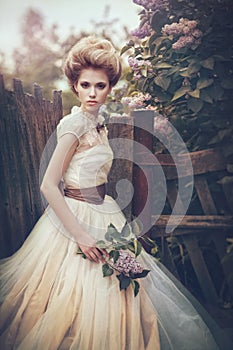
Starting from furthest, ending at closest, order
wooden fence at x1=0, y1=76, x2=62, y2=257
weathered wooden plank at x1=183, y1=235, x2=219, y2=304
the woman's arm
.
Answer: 1. weathered wooden plank at x1=183, y1=235, x2=219, y2=304
2. wooden fence at x1=0, y1=76, x2=62, y2=257
3. the woman's arm

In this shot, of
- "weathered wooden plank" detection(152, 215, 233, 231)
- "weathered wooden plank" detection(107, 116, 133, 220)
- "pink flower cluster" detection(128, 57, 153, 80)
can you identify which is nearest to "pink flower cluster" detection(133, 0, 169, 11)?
"pink flower cluster" detection(128, 57, 153, 80)

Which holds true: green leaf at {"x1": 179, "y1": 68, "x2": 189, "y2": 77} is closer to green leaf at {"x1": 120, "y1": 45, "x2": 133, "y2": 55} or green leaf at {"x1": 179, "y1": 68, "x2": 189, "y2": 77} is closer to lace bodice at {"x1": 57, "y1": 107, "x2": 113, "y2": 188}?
green leaf at {"x1": 120, "y1": 45, "x2": 133, "y2": 55}

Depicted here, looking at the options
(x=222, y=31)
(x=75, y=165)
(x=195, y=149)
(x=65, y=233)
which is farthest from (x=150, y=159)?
(x=222, y=31)

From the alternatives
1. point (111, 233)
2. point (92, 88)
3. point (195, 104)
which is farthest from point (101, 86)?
point (111, 233)

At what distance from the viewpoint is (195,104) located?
1.98 meters

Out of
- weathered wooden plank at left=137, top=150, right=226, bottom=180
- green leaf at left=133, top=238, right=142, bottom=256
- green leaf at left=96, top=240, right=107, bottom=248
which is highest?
weathered wooden plank at left=137, top=150, right=226, bottom=180

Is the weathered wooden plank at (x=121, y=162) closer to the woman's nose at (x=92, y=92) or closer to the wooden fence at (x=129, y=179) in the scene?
the wooden fence at (x=129, y=179)

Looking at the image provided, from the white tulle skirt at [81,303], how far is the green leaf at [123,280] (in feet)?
0.06

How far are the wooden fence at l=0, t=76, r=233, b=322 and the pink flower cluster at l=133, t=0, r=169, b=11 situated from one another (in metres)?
0.40

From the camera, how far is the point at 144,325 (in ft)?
6.01

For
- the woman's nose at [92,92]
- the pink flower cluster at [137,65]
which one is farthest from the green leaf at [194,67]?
the woman's nose at [92,92]

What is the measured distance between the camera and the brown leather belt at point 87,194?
1.85 meters

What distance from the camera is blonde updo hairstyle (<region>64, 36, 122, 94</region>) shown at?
1.79 m

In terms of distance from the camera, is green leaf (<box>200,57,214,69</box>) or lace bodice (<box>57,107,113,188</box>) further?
green leaf (<box>200,57,214,69</box>)
